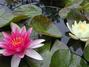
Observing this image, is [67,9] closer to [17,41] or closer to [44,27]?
[44,27]

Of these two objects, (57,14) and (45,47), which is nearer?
(45,47)

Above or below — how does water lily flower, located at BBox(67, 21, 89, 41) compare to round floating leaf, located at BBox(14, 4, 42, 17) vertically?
below

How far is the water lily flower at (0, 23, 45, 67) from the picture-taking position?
89 centimetres

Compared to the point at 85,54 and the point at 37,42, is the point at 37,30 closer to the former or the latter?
the point at 37,42

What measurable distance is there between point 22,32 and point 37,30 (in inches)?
2.8

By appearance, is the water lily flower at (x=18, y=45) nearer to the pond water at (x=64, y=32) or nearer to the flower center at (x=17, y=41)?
the flower center at (x=17, y=41)

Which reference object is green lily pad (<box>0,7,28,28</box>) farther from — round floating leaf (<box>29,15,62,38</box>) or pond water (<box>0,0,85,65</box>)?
pond water (<box>0,0,85,65</box>)

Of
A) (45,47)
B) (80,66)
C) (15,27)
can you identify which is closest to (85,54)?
(80,66)

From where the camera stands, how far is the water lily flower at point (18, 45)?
89 cm

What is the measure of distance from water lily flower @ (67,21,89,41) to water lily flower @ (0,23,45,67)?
166 mm

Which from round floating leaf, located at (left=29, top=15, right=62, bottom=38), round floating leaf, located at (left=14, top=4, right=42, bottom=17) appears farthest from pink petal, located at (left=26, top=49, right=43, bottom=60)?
round floating leaf, located at (left=14, top=4, right=42, bottom=17)

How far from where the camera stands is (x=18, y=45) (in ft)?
2.91

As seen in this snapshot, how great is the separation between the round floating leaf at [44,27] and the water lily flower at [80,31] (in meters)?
0.07

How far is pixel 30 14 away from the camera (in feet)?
3.63
